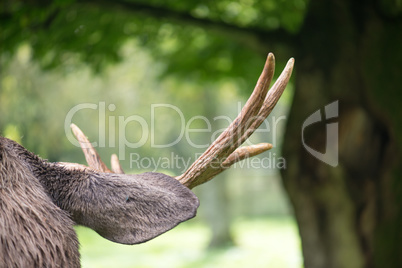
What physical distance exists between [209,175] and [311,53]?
11.5 feet

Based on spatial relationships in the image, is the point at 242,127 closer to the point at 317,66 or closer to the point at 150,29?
the point at 317,66

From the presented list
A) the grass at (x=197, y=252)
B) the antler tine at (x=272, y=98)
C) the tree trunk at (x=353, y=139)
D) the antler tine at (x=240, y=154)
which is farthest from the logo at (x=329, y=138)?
the grass at (x=197, y=252)

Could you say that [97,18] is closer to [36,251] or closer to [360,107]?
[360,107]

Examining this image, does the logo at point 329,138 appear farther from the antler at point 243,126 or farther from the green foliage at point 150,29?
the antler at point 243,126

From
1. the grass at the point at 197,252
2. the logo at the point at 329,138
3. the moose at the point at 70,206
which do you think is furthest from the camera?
the grass at the point at 197,252

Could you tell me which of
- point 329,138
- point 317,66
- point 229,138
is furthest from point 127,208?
point 317,66

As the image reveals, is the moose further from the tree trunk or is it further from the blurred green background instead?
the tree trunk

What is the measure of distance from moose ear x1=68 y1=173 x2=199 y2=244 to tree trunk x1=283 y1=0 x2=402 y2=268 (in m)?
3.46

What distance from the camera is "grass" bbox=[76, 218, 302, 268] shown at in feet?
41.2

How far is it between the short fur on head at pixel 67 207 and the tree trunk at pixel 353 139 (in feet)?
11.4

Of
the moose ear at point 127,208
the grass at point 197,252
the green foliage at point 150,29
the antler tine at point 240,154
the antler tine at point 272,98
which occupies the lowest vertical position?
the grass at point 197,252

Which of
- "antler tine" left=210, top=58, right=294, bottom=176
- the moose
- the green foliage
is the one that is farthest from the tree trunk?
the moose

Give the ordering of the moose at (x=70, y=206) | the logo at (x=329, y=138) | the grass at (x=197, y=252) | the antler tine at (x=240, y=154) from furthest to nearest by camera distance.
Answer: the grass at (x=197, y=252), the logo at (x=329, y=138), the antler tine at (x=240, y=154), the moose at (x=70, y=206)

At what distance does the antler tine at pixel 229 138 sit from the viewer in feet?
6.05
